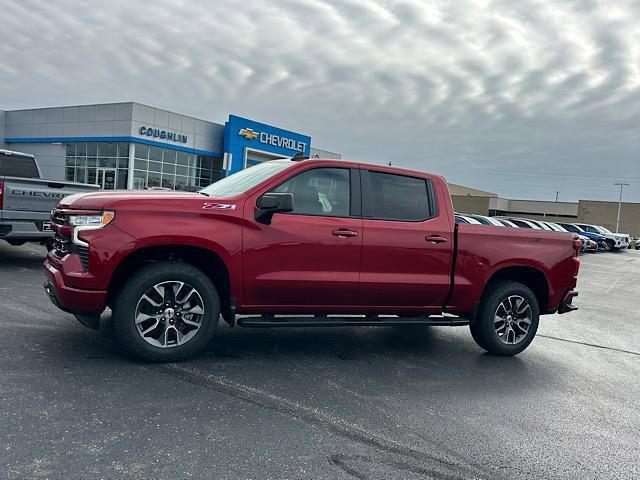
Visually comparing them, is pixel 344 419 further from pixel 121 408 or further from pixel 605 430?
pixel 605 430

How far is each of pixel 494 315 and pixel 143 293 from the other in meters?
3.72

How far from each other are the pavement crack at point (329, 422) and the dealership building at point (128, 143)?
85.0 ft

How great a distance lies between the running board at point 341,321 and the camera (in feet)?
15.5

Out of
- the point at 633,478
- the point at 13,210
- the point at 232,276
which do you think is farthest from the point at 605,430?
the point at 13,210

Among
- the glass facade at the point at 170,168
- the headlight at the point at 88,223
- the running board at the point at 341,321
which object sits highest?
the glass facade at the point at 170,168

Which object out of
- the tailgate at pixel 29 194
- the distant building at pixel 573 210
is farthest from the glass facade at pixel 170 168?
the distant building at pixel 573 210

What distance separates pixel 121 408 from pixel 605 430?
11.7ft

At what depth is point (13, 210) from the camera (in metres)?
8.57

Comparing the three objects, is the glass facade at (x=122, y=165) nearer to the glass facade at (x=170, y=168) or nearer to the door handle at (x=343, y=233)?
the glass facade at (x=170, y=168)

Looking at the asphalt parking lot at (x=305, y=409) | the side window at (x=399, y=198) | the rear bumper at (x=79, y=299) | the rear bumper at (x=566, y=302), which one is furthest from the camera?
the rear bumper at (x=566, y=302)

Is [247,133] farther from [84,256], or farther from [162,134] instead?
[84,256]

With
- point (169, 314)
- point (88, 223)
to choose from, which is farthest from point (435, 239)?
point (88, 223)

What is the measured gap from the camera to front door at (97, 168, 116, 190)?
3080 centimetres

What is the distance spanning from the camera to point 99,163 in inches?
1229
